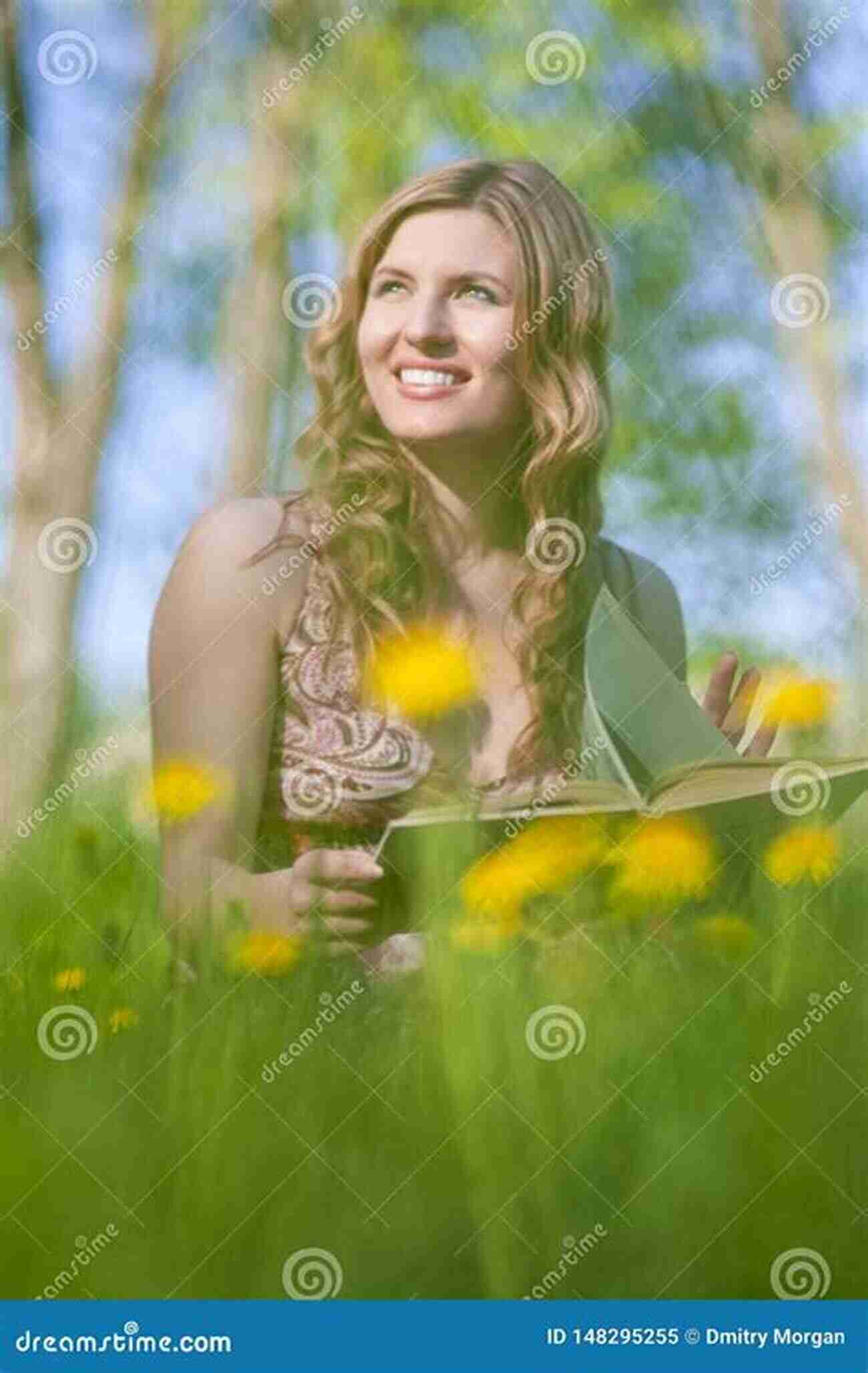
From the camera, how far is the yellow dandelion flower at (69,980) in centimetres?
360

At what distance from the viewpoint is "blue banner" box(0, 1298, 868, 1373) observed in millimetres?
3535

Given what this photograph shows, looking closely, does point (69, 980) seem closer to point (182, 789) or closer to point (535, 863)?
point (182, 789)

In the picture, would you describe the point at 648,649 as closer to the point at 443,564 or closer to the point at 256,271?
the point at 443,564

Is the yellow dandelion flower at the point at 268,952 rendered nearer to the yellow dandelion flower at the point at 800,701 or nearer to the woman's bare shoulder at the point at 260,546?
the woman's bare shoulder at the point at 260,546

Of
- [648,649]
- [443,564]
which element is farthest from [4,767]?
[648,649]

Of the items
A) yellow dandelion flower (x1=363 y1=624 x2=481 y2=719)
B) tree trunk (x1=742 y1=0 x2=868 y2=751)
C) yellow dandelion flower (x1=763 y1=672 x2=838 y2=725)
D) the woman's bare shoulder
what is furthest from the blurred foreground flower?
tree trunk (x1=742 y1=0 x2=868 y2=751)

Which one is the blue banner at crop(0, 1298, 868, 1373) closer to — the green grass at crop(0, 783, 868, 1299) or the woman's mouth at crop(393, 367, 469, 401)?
the green grass at crop(0, 783, 868, 1299)

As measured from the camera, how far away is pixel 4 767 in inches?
144

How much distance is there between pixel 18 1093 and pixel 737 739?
129cm

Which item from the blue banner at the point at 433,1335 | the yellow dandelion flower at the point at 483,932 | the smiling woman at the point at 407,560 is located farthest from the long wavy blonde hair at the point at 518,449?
the blue banner at the point at 433,1335

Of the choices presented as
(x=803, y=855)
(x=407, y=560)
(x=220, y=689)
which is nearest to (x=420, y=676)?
(x=407, y=560)

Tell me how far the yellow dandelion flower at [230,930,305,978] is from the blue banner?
0.52 metres

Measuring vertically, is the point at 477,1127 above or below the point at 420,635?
below

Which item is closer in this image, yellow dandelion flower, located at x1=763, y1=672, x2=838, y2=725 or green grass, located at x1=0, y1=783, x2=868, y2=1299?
green grass, located at x1=0, y1=783, x2=868, y2=1299
